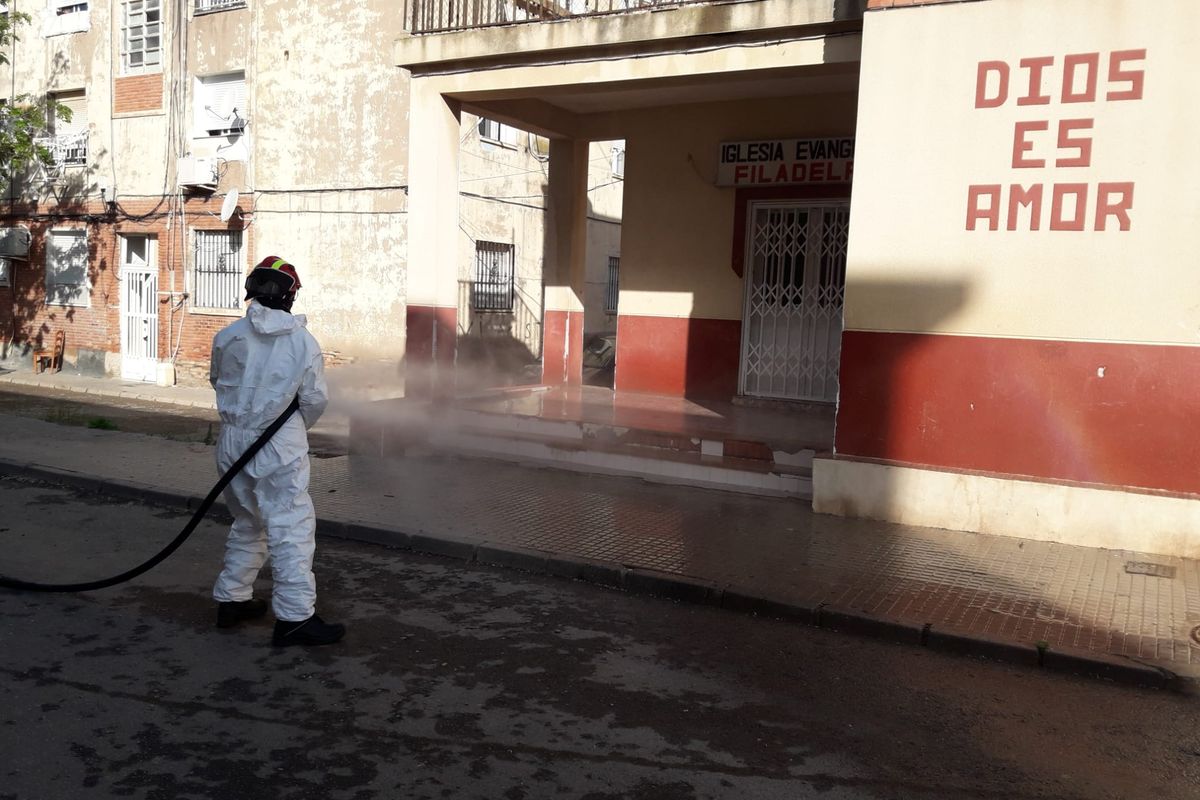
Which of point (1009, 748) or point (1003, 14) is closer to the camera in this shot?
point (1009, 748)

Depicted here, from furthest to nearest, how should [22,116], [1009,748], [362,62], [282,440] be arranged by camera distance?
1. [22,116]
2. [362,62]
3. [282,440]
4. [1009,748]

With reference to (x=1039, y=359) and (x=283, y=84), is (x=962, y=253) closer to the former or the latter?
(x=1039, y=359)

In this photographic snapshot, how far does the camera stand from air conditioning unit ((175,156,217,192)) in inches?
682

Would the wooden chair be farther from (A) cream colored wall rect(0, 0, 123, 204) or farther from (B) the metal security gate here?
(B) the metal security gate

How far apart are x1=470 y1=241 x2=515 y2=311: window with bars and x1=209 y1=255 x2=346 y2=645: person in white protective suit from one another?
12.7m

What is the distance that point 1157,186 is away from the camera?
6.87m

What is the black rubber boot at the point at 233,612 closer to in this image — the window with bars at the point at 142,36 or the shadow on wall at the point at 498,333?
the shadow on wall at the point at 498,333

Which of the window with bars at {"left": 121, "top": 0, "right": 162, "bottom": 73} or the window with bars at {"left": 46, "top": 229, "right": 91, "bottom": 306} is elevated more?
the window with bars at {"left": 121, "top": 0, "right": 162, "bottom": 73}

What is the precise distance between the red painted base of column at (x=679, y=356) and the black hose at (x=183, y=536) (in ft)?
24.9

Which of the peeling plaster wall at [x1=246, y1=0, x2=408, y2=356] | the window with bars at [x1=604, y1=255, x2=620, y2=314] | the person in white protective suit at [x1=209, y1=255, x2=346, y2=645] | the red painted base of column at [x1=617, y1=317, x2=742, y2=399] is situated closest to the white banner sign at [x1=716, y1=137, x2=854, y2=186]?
the red painted base of column at [x1=617, y1=317, x2=742, y2=399]

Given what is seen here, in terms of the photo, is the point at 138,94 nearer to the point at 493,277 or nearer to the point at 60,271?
the point at 60,271

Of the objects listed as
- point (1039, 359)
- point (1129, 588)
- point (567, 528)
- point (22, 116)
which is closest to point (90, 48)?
point (22, 116)

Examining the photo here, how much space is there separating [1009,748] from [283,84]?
16024 mm

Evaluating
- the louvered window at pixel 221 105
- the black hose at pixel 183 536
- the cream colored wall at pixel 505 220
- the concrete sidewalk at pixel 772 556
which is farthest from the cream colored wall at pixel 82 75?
the black hose at pixel 183 536
